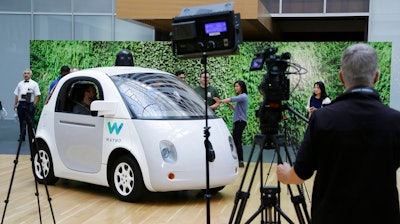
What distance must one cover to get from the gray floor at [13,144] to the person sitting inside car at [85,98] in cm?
313

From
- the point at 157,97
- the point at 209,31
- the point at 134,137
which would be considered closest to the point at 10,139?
the point at 157,97

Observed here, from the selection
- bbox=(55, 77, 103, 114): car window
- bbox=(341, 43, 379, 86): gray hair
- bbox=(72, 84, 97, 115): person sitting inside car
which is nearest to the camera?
bbox=(341, 43, 379, 86): gray hair

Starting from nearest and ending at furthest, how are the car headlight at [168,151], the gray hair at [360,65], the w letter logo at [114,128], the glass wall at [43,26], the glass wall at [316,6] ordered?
the gray hair at [360,65] < the car headlight at [168,151] < the w letter logo at [114,128] < the glass wall at [316,6] < the glass wall at [43,26]

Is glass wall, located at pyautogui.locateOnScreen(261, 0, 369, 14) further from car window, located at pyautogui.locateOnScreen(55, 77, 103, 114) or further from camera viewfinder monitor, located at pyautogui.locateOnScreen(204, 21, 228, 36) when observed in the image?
camera viewfinder monitor, located at pyautogui.locateOnScreen(204, 21, 228, 36)

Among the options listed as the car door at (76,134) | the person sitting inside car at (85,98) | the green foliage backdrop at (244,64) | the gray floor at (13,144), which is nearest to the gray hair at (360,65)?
the car door at (76,134)

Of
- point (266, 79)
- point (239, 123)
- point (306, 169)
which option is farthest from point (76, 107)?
point (306, 169)

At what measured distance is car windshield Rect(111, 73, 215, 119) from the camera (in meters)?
7.88

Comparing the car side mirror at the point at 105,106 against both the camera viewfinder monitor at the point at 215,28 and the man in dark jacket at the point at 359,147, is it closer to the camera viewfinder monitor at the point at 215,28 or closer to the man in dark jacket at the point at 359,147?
the camera viewfinder monitor at the point at 215,28

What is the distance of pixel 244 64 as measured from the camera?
1443cm

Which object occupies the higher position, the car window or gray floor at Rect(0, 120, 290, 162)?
the car window

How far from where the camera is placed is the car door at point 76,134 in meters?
8.15

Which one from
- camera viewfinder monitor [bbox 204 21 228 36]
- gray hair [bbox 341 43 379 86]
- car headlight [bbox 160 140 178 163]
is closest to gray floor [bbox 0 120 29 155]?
car headlight [bbox 160 140 178 163]

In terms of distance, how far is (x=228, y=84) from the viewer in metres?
14.5

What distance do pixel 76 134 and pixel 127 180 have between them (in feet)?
3.94
